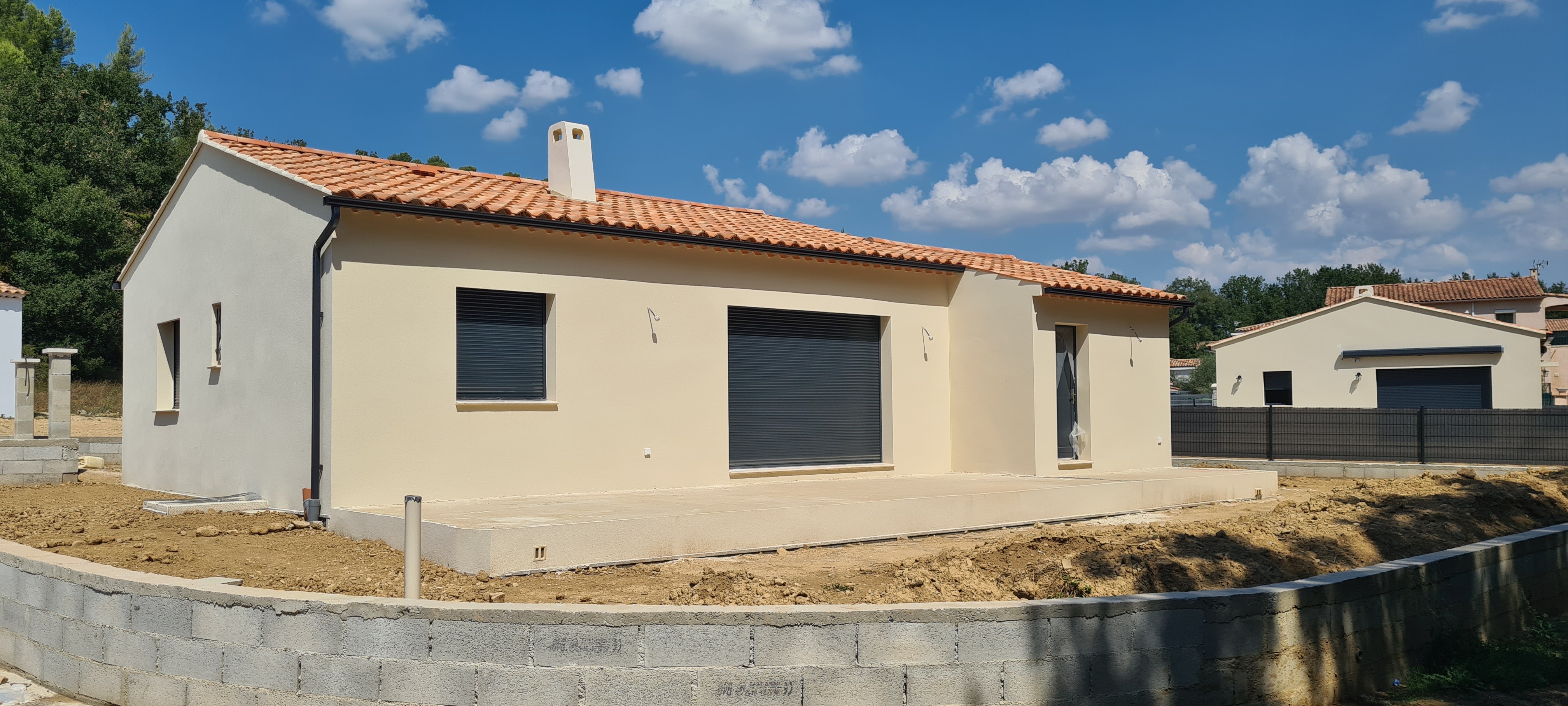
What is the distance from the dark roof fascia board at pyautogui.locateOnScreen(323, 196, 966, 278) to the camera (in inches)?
398

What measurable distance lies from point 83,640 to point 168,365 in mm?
9278

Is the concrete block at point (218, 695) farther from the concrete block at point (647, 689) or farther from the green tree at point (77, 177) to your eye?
the green tree at point (77, 177)

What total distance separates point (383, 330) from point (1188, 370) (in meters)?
56.6

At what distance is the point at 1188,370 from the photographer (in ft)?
196

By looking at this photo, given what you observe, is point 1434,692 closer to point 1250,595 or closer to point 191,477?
point 1250,595

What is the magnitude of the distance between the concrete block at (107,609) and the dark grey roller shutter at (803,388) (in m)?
8.03

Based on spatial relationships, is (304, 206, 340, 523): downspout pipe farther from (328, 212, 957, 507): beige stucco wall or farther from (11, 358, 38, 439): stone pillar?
(11, 358, 38, 439): stone pillar

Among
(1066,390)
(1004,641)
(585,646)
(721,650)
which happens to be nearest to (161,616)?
(585,646)

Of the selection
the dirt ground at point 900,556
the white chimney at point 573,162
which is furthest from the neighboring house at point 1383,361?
the white chimney at point 573,162

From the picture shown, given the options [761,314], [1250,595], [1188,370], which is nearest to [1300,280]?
[1188,370]

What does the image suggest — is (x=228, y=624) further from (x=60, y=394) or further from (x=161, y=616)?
(x=60, y=394)

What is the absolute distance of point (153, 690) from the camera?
5754mm

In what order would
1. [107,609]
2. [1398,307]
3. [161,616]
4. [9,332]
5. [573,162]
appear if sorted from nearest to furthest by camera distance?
[161,616] < [107,609] < [573,162] < [9,332] < [1398,307]

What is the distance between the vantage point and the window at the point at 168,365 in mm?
14102
